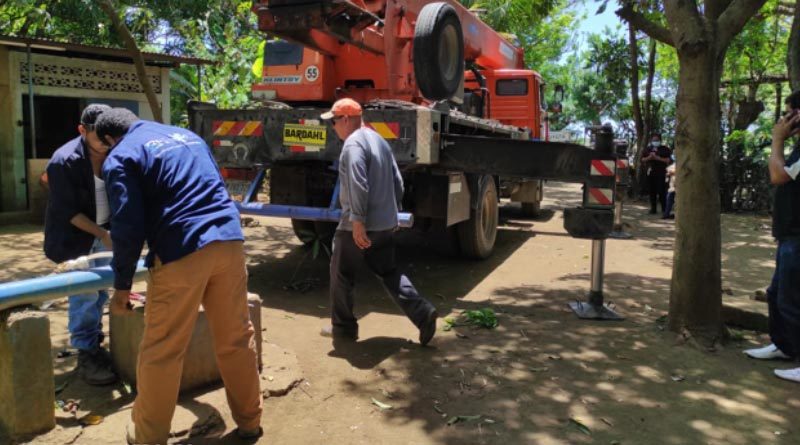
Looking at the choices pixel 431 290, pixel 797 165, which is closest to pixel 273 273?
pixel 431 290

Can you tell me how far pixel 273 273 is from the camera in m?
6.92

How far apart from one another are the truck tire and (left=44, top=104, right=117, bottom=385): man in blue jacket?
4270 millimetres

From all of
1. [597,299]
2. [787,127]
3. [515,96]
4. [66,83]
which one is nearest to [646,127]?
[515,96]

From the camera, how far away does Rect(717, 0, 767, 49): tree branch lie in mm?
4508

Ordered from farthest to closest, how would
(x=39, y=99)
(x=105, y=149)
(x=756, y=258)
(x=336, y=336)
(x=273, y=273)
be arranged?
(x=39, y=99)
(x=756, y=258)
(x=273, y=273)
(x=336, y=336)
(x=105, y=149)

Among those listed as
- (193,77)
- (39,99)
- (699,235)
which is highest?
(193,77)

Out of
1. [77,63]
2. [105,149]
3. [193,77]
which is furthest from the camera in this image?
[193,77]

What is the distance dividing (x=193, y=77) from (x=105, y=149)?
14.6m

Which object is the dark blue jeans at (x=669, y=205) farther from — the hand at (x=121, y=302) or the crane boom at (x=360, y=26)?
the hand at (x=121, y=302)

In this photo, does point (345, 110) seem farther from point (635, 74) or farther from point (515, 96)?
point (635, 74)

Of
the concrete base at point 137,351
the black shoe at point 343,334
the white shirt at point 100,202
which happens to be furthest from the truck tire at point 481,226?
the white shirt at point 100,202

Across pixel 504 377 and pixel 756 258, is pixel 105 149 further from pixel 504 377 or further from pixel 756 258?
pixel 756 258

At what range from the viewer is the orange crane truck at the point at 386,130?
215 inches

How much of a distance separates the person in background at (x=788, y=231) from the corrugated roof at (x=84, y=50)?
388 inches
